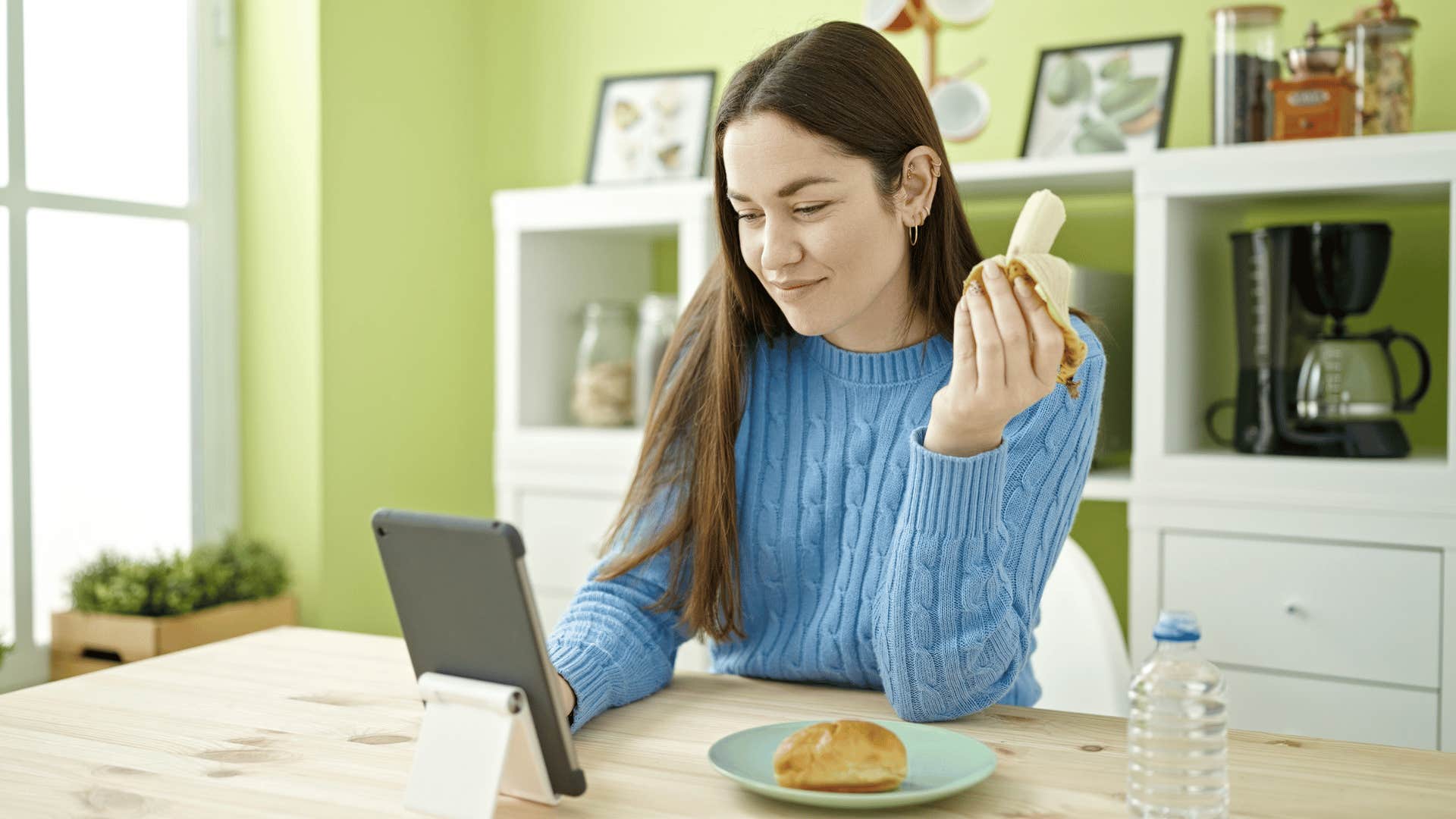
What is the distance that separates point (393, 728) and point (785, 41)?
30.7 inches

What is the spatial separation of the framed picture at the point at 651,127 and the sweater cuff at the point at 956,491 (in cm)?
158

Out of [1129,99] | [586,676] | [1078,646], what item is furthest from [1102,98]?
[586,676]

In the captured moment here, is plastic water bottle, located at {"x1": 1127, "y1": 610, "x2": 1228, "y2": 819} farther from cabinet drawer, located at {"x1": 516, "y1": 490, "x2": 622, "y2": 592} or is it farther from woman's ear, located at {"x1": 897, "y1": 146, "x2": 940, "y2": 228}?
cabinet drawer, located at {"x1": 516, "y1": 490, "x2": 622, "y2": 592}

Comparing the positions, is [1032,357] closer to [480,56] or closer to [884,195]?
[884,195]

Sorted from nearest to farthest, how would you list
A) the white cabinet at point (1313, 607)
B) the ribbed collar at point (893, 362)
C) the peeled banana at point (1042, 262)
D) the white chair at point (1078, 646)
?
the peeled banana at point (1042, 262) → the ribbed collar at point (893, 362) → the white chair at point (1078, 646) → the white cabinet at point (1313, 607)

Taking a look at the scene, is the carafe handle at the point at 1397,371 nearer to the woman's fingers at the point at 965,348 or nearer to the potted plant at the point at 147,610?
the woman's fingers at the point at 965,348

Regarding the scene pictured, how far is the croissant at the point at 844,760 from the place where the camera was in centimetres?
89

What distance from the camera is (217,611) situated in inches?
93.0

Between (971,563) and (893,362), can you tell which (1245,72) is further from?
(971,563)

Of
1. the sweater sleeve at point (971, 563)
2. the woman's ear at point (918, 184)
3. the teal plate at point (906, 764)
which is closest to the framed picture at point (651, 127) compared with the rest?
the woman's ear at point (918, 184)

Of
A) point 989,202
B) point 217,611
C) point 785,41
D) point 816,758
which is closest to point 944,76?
point 989,202

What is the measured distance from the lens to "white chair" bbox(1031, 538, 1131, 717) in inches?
64.2

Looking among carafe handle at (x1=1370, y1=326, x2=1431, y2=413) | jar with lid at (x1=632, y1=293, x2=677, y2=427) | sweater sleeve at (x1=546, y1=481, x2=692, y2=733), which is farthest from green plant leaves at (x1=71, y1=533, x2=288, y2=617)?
carafe handle at (x1=1370, y1=326, x2=1431, y2=413)

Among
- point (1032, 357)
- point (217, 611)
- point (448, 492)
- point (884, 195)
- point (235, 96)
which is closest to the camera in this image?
point (1032, 357)
